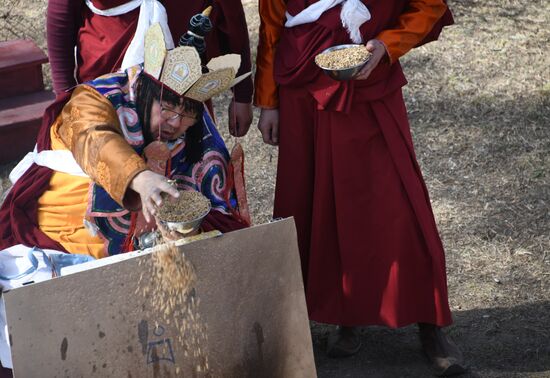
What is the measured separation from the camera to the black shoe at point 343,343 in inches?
147

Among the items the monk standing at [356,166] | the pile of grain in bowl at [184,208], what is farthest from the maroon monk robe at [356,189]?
the pile of grain in bowl at [184,208]

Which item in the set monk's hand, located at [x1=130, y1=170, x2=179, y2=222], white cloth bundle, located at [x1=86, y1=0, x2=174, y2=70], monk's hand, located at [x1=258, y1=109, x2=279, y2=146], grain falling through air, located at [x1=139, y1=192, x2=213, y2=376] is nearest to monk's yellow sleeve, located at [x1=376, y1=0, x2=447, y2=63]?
monk's hand, located at [x1=258, y1=109, x2=279, y2=146]

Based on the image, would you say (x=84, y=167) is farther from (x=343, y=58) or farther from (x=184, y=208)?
(x=343, y=58)

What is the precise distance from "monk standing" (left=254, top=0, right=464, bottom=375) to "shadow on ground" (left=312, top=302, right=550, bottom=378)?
140 millimetres

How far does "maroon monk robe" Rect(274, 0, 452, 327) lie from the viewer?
3348 mm

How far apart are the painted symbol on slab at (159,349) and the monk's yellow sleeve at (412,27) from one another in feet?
4.13

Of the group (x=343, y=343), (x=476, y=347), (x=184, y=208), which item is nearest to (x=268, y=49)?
(x=184, y=208)

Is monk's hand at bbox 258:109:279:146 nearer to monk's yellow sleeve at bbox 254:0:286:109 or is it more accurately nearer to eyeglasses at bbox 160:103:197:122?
monk's yellow sleeve at bbox 254:0:286:109

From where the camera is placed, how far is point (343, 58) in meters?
3.17

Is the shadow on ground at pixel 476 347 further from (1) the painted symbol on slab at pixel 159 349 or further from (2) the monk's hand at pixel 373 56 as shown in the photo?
(2) the monk's hand at pixel 373 56

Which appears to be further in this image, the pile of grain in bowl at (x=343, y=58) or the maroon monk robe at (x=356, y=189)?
the maroon monk robe at (x=356, y=189)

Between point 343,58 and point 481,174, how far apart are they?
2249 millimetres

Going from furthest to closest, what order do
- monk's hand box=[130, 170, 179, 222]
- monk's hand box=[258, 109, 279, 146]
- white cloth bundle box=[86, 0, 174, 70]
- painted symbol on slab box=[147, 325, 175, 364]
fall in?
monk's hand box=[258, 109, 279, 146], white cloth bundle box=[86, 0, 174, 70], painted symbol on slab box=[147, 325, 175, 364], monk's hand box=[130, 170, 179, 222]

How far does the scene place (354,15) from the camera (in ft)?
10.7
